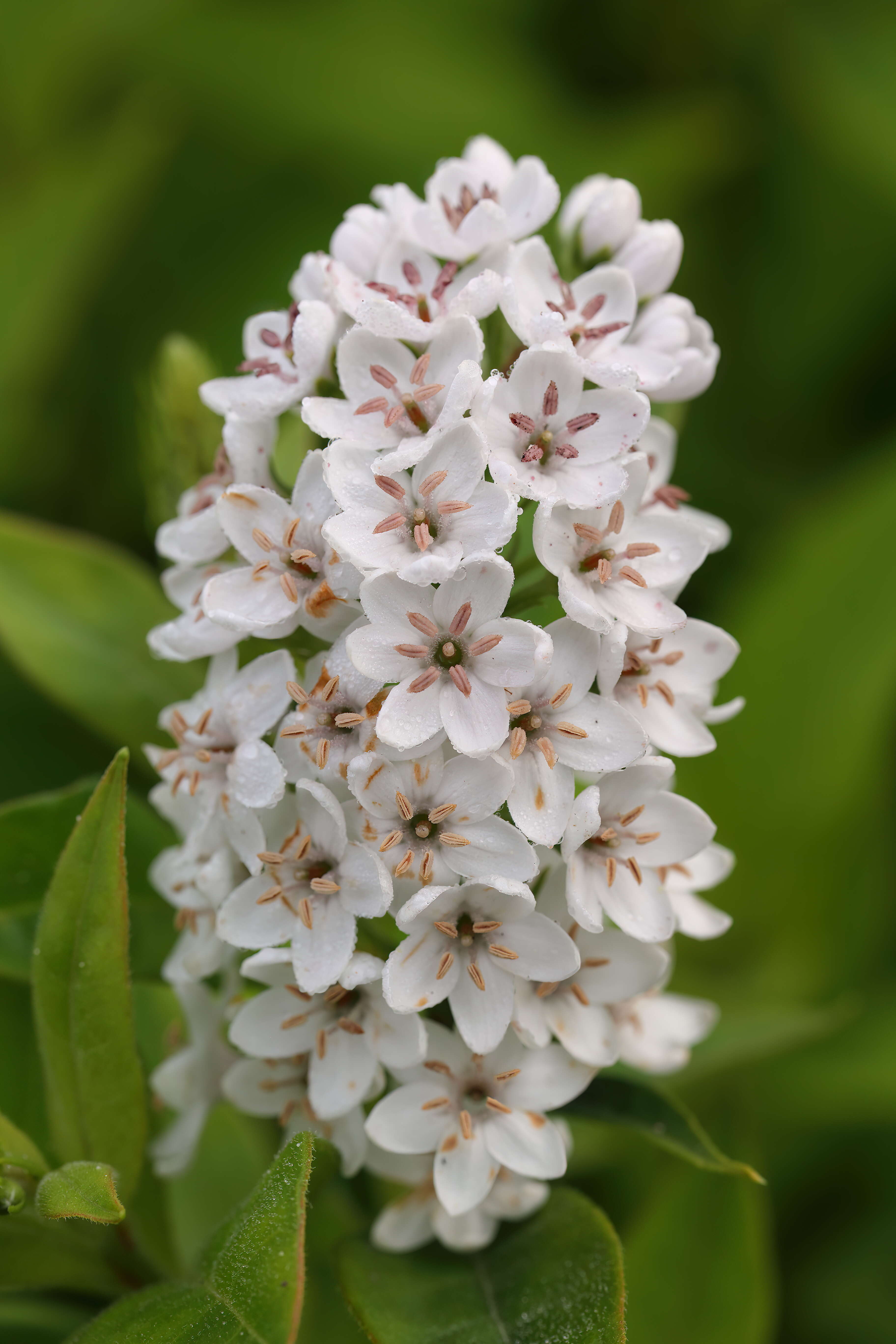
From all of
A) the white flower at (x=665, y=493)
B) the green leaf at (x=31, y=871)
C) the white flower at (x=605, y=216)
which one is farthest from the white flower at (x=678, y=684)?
the green leaf at (x=31, y=871)

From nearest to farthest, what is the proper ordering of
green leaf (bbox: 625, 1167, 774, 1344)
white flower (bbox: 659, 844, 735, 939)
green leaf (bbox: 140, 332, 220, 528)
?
white flower (bbox: 659, 844, 735, 939), green leaf (bbox: 140, 332, 220, 528), green leaf (bbox: 625, 1167, 774, 1344)

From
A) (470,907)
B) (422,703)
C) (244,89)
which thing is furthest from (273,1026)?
(244,89)

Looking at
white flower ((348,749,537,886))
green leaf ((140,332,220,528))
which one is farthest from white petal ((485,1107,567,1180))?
green leaf ((140,332,220,528))

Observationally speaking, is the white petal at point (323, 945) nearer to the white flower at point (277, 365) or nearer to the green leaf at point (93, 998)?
the green leaf at point (93, 998)

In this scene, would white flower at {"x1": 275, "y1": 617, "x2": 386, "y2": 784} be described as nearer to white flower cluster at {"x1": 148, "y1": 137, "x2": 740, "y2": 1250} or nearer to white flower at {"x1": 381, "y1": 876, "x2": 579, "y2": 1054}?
white flower cluster at {"x1": 148, "y1": 137, "x2": 740, "y2": 1250}

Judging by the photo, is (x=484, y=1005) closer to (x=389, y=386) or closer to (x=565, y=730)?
(x=565, y=730)
